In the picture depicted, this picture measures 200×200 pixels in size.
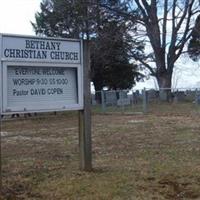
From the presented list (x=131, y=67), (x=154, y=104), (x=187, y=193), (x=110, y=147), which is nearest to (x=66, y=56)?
(x=187, y=193)

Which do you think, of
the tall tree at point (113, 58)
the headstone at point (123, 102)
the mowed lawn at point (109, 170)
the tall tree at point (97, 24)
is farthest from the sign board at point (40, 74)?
the tall tree at point (113, 58)

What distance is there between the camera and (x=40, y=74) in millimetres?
8484

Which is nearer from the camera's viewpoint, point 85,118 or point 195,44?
point 85,118

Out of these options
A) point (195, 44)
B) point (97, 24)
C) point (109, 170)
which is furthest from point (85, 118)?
point (195, 44)

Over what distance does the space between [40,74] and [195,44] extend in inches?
1702

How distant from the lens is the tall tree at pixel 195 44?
151ft

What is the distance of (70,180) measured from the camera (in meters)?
8.10

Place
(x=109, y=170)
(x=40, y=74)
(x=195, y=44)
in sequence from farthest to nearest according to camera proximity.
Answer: (x=195, y=44), (x=109, y=170), (x=40, y=74)

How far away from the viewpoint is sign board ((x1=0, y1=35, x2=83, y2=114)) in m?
7.96

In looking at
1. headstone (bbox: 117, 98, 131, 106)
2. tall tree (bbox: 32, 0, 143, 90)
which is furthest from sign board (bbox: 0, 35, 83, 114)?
tall tree (bbox: 32, 0, 143, 90)

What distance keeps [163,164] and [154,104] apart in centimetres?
2632

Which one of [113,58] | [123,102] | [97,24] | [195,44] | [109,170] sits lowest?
[109,170]

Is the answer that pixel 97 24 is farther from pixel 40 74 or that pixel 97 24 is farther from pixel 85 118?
pixel 40 74

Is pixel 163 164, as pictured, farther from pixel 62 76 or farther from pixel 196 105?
pixel 196 105
